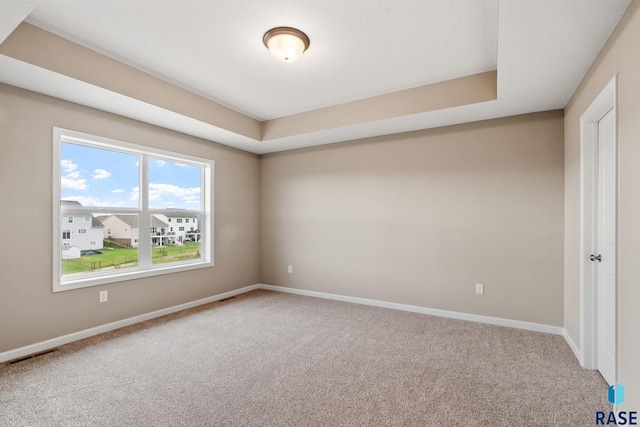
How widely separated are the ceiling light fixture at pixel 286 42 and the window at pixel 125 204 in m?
2.23

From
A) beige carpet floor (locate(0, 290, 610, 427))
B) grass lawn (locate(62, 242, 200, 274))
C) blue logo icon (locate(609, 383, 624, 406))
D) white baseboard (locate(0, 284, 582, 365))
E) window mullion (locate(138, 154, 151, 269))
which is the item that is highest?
window mullion (locate(138, 154, 151, 269))

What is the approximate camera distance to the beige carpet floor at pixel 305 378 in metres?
1.91

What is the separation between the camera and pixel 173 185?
4199 millimetres

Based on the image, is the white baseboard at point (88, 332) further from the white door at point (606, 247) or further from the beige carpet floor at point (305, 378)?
the white door at point (606, 247)

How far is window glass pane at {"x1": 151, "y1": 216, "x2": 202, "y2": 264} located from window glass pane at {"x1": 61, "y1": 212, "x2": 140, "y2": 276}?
247 mm

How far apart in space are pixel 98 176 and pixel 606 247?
482 centimetres

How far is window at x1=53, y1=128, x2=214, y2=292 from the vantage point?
10.3 feet

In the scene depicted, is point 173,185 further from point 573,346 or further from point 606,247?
point 573,346

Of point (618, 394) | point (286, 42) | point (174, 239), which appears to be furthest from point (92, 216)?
point (618, 394)

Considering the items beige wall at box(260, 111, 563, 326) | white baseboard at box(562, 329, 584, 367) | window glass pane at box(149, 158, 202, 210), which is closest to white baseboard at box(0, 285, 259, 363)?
window glass pane at box(149, 158, 202, 210)

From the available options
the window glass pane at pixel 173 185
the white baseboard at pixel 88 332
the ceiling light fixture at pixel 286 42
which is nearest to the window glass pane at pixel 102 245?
the window glass pane at pixel 173 185

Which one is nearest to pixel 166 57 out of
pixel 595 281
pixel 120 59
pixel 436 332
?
pixel 120 59

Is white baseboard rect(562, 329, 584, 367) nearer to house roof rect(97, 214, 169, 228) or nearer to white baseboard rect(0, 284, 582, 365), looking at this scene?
white baseboard rect(0, 284, 582, 365)

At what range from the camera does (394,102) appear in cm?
350
